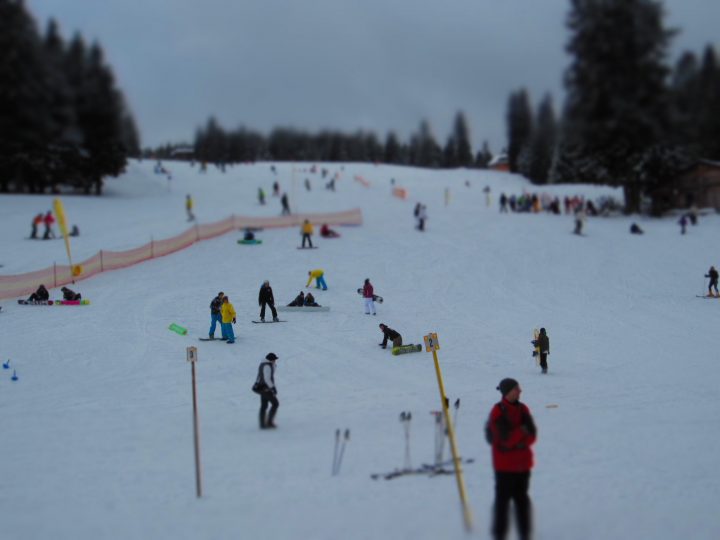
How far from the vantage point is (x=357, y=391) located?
14.2 m

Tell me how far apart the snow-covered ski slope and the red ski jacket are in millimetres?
959

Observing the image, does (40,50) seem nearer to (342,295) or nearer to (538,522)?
(342,295)

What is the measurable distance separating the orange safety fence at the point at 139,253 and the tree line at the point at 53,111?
60.6 feet

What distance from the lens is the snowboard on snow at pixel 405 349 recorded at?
1783 cm

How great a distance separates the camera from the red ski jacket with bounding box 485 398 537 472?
6699 millimetres

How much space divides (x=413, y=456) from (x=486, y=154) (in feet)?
531

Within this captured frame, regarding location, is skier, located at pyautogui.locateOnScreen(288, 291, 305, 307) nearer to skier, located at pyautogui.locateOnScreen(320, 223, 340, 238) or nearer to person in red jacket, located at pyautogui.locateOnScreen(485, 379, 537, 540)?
skier, located at pyautogui.locateOnScreen(320, 223, 340, 238)

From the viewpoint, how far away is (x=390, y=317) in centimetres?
2284

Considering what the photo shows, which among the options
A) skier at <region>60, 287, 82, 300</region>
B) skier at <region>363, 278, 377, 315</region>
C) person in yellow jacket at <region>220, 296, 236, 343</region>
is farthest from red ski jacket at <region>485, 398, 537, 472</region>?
skier at <region>60, 287, 82, 300</region>

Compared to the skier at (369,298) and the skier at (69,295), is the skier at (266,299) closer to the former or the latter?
the skier at (369,298)

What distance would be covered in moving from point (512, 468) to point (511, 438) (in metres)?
0.29

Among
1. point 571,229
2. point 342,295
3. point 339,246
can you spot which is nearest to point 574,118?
point 571,229

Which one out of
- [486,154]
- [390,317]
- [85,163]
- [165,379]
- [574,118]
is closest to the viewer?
[165,379]

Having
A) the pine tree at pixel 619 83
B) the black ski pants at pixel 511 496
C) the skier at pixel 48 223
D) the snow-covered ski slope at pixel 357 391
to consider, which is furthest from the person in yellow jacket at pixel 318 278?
the pine tree at pixel 619 83
